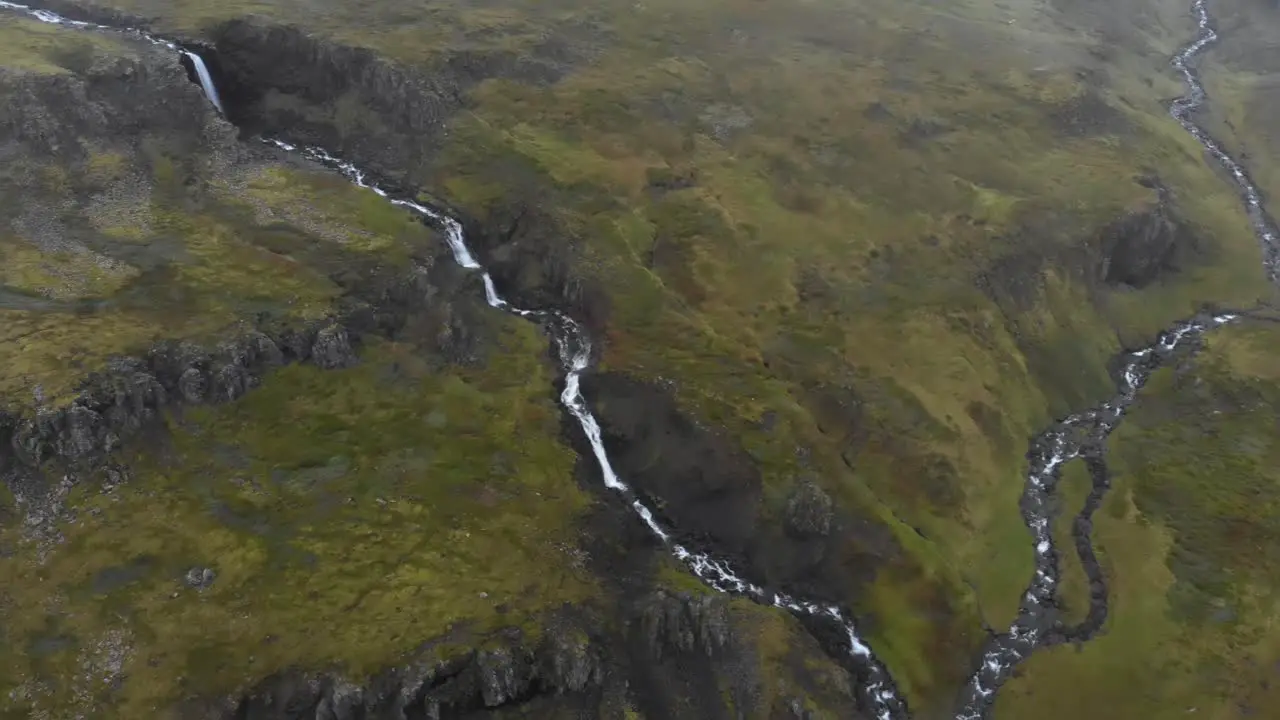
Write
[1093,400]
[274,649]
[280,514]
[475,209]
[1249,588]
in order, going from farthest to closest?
1. [475,209]
2. [1093,400]
3. [1249,588]
4. [280,514]
5. [274,649]

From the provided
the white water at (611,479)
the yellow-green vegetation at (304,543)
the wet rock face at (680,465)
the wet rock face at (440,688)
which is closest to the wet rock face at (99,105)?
the white water at (611,479)

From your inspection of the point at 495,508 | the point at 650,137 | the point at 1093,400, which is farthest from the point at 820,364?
the point at 650,137

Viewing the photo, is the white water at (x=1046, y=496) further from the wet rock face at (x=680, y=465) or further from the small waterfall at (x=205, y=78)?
the small waterfall at (x=205, y=78)

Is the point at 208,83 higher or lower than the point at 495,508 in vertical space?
higher

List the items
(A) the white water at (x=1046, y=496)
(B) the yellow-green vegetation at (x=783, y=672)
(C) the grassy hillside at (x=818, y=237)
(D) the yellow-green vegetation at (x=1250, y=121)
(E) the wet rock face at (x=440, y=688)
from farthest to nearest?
(D) the yellow-green vegetation at (x=1250, y=121)
(C) the grassy hillside at (x=818, y=237)
(A) the white water at (x=1046, y=496)
(B) the yellow-green vegetation at (x=783, y=672)
(E) the wet rock face at (x=440, y=688)

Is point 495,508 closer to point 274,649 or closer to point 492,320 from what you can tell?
point 274,649

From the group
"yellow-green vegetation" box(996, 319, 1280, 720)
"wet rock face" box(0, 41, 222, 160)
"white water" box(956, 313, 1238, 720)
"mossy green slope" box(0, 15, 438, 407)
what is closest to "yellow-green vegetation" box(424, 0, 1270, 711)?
"white water" box(956, 313, 1238, 720)
